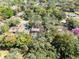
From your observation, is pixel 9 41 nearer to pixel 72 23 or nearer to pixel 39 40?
pixel 39 40

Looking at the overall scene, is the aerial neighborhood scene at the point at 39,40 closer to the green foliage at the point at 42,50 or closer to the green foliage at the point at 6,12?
the green foliage at the point at 42,50

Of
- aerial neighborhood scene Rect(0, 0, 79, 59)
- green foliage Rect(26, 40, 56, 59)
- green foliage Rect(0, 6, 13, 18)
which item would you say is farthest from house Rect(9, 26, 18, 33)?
green foliage Rect(26, 40, 56, 59)

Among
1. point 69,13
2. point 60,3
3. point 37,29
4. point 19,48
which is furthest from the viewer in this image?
point 60,3

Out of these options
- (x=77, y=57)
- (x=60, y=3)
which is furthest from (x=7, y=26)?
(x=60, y=3)

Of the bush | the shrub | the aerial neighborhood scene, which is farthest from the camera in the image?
the shrub

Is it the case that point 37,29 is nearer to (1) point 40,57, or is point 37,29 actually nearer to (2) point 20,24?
(2) point 20,24

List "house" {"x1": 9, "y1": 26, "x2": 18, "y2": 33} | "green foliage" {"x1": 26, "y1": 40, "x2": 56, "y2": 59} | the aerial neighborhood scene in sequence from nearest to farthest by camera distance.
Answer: "green foliage" {"x1": 26, "y1": 40, "x2": 56, "y2": 59}
the aerial neighborhood scene
"house" {"x1": 9, "y1": 26, "x2": 18, "y2": 33}

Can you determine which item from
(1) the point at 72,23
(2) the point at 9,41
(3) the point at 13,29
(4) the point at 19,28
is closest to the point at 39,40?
(2) the point at 9,41

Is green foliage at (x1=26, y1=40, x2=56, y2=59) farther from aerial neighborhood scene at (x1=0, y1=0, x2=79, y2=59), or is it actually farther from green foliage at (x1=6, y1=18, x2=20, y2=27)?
green foliage at (x1=6, y1=18, x2=20, y2=27)
